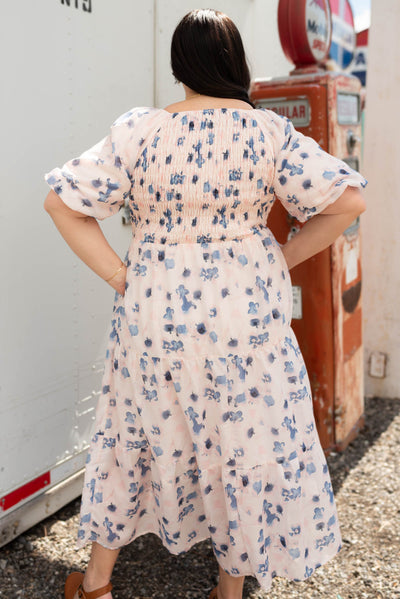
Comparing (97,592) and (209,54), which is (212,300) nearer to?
(209,54)

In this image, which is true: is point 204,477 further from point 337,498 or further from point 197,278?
point 337,498

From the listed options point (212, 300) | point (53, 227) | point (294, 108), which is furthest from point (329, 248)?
point (212, 300)

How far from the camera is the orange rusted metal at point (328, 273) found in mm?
3045

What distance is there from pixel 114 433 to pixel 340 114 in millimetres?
1964

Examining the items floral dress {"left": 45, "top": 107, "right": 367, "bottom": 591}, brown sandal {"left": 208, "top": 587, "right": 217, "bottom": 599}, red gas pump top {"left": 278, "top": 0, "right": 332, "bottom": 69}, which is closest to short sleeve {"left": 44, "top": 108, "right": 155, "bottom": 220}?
floral dress {"left": 45, "top": 107, "right": 367, "bottom": 591}

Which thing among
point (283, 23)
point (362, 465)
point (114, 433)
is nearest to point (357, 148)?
point (283, 23)

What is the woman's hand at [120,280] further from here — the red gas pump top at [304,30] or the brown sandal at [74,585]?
the red gas pump top at [304,30]

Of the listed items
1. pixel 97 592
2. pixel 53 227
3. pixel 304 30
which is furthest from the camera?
pixel 304 30

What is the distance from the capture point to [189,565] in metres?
2.54

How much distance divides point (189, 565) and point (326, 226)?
57.9 inches

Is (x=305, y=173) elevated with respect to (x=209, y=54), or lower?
lower

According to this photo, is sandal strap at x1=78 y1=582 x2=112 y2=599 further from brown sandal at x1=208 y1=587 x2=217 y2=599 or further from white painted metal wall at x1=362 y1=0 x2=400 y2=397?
white painted metal wall at x1=362 y1=0 x2=400 y2=397

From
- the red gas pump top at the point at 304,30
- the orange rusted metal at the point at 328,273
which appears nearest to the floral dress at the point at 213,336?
the orange rusted metal at the point at 328,273

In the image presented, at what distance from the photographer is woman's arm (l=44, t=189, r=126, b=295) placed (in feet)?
6.02
